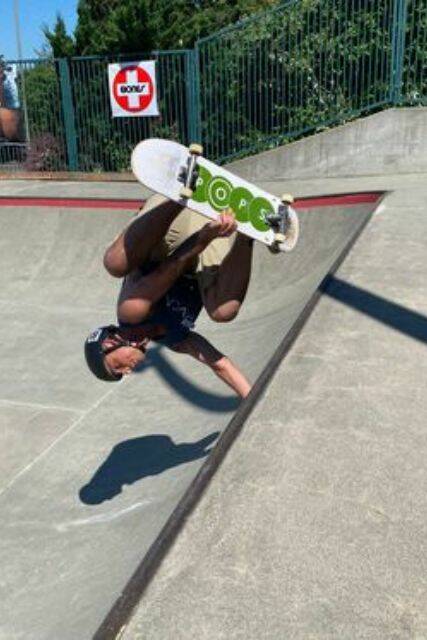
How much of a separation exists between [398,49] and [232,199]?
899cm

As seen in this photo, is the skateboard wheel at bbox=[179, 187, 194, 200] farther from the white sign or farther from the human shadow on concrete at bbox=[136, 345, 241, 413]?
the white sign

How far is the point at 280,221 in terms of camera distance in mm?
3488

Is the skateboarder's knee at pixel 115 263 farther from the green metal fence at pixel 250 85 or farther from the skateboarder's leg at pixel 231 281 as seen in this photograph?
the green metal fence at pixel 250 85

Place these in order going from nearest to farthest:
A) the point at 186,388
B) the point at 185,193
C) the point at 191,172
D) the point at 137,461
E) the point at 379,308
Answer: the point at 185,193 < the point at 191,172 < the point at 379,308 < the point at 137,461 < the point at 186,388

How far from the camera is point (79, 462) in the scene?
4707mm

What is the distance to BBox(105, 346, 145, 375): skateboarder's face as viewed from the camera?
3395mm

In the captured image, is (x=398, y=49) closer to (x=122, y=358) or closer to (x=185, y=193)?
(x=185, y=193)

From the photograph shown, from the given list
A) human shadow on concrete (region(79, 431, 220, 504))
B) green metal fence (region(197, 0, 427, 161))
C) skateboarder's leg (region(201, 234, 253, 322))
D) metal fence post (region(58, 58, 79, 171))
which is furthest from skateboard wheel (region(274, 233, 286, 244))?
metal fence post (region(58, 58, 79, 171))

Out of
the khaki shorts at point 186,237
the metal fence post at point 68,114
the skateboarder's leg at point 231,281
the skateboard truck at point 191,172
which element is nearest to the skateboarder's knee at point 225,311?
the skateboarder's leg at point 231,281

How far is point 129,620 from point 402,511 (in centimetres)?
98

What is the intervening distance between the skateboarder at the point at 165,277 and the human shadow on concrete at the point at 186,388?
5.08 feet

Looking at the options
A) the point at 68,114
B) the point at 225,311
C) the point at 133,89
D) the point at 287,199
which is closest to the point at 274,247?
the point at 287,199

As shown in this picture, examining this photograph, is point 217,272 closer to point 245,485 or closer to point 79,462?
point 245,485

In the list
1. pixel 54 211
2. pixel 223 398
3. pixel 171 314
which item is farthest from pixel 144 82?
pixel 171 314
